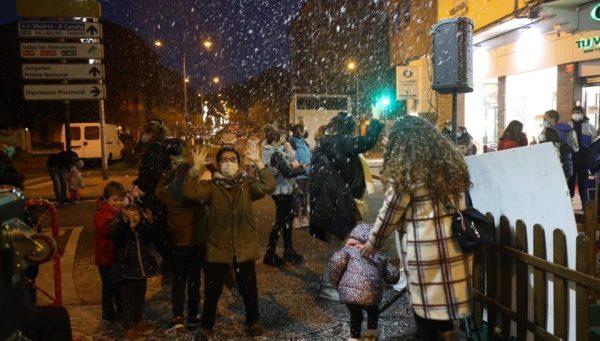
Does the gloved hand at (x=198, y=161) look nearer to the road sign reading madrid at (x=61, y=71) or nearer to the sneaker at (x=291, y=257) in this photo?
the sneaker at (x=291, y=257)

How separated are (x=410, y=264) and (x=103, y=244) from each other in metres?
3.01

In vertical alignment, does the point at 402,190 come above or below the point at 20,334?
above

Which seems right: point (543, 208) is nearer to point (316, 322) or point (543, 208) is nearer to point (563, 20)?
point (316, 322)

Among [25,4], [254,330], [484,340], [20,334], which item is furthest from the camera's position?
[25,4]

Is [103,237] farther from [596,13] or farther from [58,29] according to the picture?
[58,29]

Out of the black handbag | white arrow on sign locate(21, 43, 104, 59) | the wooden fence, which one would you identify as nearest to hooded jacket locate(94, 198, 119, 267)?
the black handbag

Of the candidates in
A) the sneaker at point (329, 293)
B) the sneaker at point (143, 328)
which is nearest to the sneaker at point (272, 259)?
the sneaker at point (329, 293)

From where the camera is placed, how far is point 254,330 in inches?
186

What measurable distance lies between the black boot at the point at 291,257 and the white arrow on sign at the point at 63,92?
10115mm

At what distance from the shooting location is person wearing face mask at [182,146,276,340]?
451cm

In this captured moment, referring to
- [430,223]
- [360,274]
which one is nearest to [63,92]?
[360,274]

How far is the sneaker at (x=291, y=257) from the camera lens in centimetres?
717

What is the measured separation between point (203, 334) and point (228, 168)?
1468 millimetres

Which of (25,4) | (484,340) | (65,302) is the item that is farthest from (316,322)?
(25,4)
